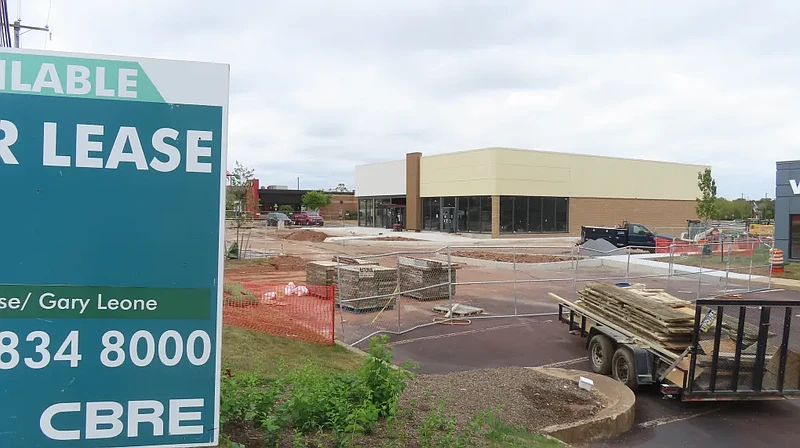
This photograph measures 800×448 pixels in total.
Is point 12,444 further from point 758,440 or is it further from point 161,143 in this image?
point 758,440

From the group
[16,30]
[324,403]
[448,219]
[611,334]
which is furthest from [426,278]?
[448,219]

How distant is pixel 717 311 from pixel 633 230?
30874 mm

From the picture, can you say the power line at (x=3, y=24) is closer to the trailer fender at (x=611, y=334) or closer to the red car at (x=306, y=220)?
the trailer fender at (x=611, y=334)

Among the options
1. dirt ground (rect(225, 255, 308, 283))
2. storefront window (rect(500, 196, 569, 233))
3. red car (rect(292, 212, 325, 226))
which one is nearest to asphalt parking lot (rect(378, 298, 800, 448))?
dirt ground (rect(225, 255, 308, 283))

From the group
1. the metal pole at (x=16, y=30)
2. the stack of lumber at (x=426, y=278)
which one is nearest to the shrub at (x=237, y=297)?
the stack of lumber at (x=426, y=278)

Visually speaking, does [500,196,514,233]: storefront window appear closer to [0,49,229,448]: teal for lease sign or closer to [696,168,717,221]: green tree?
[696,168,717,221]: green tree

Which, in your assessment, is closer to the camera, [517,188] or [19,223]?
[19,223]

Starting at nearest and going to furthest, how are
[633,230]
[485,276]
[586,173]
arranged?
[485,276] → [633,230] → [586,173]

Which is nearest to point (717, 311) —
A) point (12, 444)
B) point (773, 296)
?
point (12, 444)

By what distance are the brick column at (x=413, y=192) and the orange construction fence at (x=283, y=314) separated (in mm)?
40813

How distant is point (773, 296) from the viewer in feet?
62.6

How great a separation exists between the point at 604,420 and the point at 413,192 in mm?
48882

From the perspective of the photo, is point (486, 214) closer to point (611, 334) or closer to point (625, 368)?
point (611, 334)

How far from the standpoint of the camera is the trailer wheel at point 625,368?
28.4 ft
